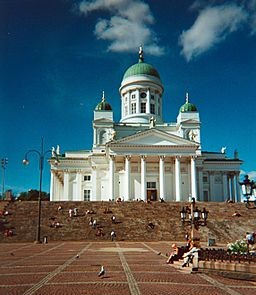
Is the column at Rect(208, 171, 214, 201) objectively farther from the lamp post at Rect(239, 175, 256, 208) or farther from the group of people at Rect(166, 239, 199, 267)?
the lamp post at Rect(239, 175, 256, 208)

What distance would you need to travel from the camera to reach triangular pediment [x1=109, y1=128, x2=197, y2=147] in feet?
195

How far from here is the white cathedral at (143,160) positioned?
5941 cm

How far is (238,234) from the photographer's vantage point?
39.8 meters

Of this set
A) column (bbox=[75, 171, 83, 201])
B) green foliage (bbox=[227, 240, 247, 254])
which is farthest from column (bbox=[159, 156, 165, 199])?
green foliage (bbox=[227, 240, 247, 254])

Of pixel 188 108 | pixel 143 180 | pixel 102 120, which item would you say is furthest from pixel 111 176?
pixel 188 108

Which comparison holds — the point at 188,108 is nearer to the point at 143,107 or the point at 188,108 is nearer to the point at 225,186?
the point at 143,107

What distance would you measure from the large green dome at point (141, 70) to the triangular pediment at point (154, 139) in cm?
2042

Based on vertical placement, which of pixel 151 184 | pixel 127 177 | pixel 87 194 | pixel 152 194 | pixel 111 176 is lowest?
pixel 152 194

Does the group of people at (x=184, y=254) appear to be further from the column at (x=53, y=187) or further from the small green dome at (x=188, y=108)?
the column at (x=53, y=187)

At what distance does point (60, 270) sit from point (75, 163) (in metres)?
52.9

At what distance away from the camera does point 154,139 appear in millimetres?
59844

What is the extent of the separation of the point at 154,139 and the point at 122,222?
65.4ft

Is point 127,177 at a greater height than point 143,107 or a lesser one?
lesser

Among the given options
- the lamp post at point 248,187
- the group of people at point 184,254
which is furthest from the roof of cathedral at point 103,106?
the lamp post at point 248,187
